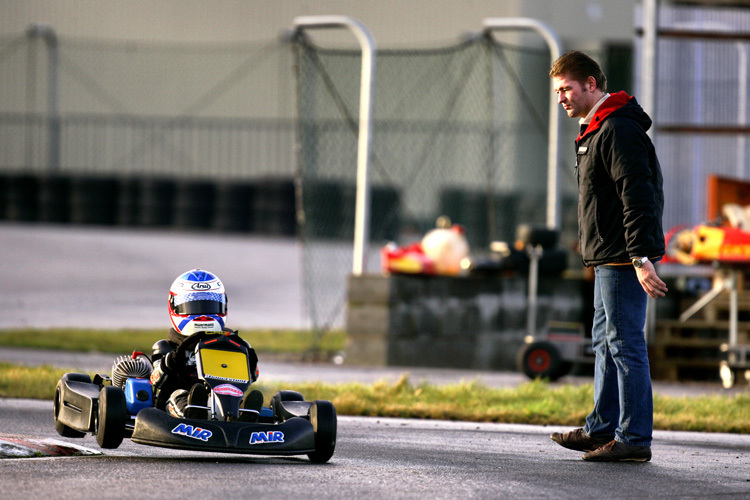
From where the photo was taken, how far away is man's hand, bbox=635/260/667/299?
217 inches

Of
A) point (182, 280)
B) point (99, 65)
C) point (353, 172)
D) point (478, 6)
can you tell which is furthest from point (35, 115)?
point (182, 280)

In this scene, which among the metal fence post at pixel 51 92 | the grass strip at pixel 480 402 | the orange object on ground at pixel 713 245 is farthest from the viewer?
the metal fence post at pixel 51 92

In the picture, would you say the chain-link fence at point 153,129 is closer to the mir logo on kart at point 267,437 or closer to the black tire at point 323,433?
the black tire at point 323,433

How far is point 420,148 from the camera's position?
1680cm

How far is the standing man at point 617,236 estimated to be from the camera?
5.61m

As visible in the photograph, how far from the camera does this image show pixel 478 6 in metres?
22.8

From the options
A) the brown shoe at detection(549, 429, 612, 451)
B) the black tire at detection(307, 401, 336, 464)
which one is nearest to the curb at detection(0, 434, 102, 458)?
the black tire at detection(307, 401, 336, 464)

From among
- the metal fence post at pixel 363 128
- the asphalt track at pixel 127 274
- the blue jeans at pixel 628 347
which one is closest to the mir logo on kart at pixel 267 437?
the blue jeans at pixel 628 347

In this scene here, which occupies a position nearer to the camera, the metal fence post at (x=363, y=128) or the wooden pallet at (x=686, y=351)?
the wooden pallet at (x=686, y=351)

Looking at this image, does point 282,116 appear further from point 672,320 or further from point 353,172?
point 672,320

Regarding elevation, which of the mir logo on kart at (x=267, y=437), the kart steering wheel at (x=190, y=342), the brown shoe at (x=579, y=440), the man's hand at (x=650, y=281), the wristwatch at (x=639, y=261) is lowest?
the brown shoe at (x=579, y=440)

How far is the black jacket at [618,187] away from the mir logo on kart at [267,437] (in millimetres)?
1680

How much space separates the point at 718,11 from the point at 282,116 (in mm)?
13103

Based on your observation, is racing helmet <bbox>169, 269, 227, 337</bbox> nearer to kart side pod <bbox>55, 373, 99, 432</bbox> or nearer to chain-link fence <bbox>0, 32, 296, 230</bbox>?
kart side pod <bbox>55, 373, 99, 432</bbox>
